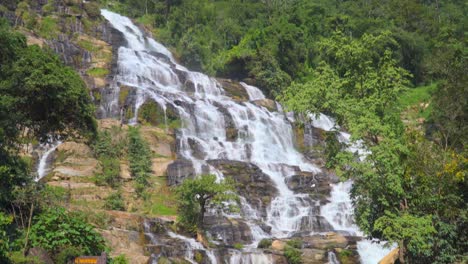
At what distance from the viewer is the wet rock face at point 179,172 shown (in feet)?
95.6

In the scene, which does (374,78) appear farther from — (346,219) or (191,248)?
(346,219)

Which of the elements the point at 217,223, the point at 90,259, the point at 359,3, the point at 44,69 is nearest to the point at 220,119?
the point at 217,223

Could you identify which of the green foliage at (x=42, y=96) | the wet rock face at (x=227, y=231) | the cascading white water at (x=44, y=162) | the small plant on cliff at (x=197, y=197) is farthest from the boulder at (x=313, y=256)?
the cascading white water at (x=44, y=162)

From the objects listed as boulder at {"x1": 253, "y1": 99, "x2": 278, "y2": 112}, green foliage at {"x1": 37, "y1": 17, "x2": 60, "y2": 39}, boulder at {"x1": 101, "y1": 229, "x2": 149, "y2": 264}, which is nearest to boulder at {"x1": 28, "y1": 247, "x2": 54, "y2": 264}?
boulder at {"x1": 101, "y1": 229, "x2": 149, "y2": 264}

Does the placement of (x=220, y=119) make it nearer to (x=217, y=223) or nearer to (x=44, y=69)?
(x=217, y=223)

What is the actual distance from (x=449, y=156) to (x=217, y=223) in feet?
35.6

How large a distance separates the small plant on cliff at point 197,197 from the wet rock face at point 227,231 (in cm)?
109

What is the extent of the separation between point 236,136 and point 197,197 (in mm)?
13930

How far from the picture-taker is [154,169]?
30156 millimetres

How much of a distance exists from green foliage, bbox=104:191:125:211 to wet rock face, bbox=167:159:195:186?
4361 millimetres

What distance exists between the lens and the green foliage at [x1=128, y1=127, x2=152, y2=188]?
28.0 metres

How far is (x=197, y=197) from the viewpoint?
76.7 feet

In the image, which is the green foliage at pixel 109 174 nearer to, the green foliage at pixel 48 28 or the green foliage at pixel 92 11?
the green foliage at pixel 48 28

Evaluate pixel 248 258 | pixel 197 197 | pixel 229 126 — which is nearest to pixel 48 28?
pixel 229 126
